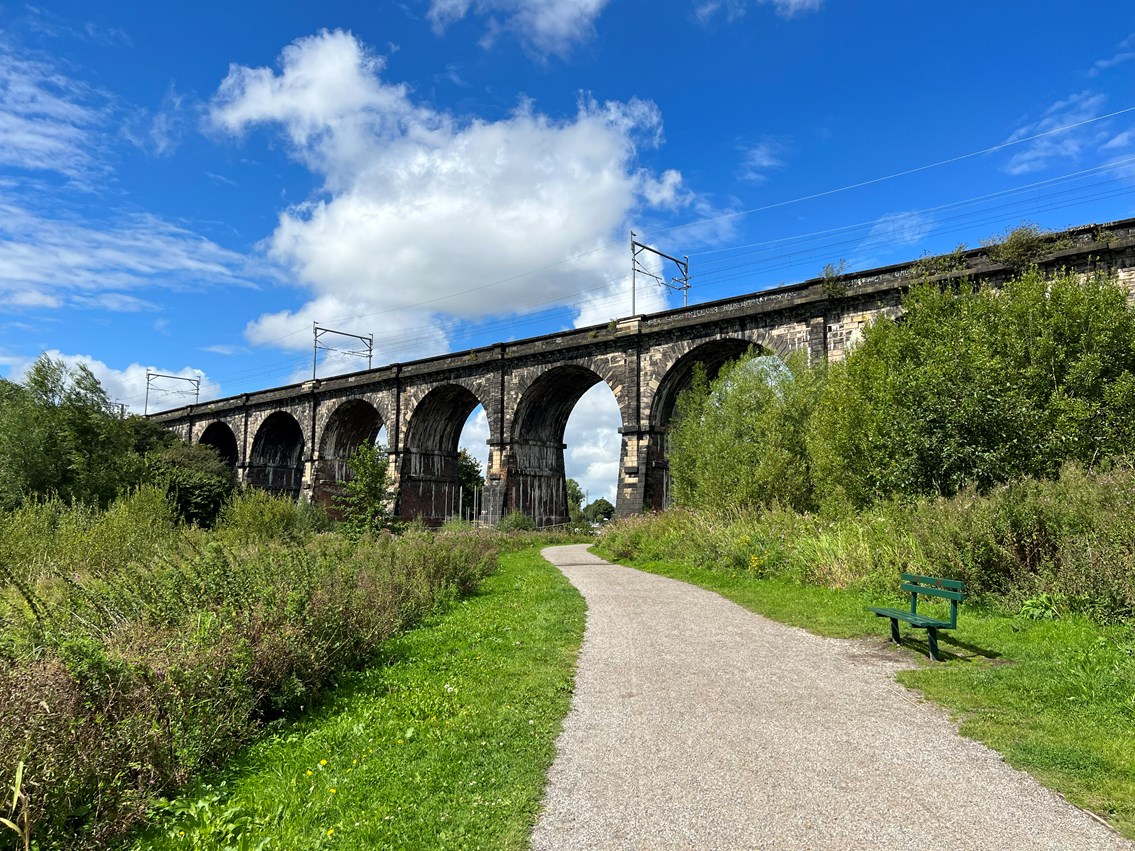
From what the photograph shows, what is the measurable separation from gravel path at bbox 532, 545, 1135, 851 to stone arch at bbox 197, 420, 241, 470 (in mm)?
47967

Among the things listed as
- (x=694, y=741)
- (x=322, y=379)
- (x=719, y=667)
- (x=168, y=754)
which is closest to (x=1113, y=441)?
(x=719, y=667)

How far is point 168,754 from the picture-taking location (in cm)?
454

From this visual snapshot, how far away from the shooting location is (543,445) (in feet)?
113

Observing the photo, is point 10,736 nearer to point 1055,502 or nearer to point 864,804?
point 864,804

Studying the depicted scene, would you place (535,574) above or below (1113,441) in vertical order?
below

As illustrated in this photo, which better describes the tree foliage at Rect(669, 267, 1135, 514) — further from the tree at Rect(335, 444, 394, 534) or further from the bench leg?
the tree at Rect(335, 444, 394, 534)

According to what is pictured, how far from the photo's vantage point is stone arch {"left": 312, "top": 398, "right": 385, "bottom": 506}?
4225cm

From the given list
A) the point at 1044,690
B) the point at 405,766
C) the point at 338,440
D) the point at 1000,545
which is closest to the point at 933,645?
the point at 1044,690

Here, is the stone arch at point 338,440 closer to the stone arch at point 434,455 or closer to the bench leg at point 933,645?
the stone arch at point 434,455

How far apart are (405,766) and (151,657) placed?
2.13m

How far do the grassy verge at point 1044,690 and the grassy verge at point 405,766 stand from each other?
10.4 ft

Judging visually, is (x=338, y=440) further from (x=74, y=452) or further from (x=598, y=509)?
(x=598, y=509)

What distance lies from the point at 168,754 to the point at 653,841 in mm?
3057

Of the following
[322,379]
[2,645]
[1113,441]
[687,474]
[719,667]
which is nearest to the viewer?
[2,645]
